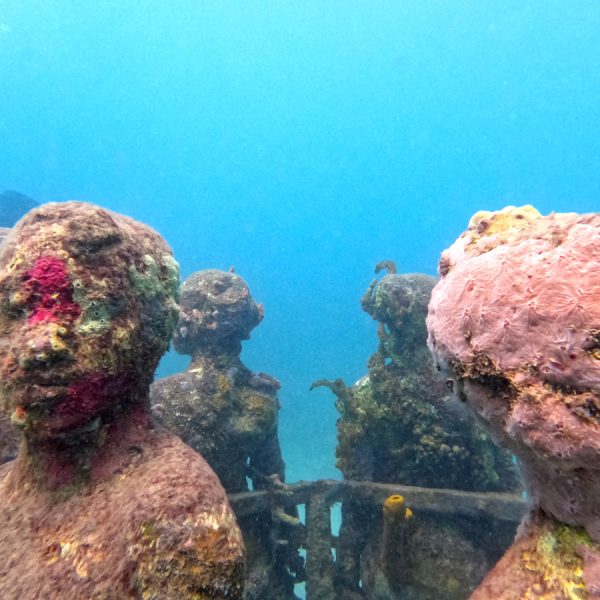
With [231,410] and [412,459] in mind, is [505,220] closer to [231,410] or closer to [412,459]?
[412,459]

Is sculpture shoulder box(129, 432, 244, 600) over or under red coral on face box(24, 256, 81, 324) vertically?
under

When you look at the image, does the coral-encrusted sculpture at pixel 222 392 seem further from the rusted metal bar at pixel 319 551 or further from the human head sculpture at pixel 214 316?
the rusted metal bar at pixel 319 551

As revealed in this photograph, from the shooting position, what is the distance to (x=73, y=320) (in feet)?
9.77

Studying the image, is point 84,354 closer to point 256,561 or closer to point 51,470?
point 51,470

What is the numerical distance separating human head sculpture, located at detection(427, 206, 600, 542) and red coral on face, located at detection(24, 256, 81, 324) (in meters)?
2.75

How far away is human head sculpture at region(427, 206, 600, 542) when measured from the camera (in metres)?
2.22

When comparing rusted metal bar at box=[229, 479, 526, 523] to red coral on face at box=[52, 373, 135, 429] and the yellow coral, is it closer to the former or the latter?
red coral on face at box=[52, 373, 135, 429]

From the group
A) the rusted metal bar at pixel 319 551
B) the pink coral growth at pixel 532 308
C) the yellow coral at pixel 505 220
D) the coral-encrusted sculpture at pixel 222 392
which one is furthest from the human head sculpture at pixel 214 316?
the pink coral growth at pixel 532 308

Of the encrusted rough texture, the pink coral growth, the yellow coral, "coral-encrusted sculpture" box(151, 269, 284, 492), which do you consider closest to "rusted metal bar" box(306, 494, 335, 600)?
the encrusted rough texture

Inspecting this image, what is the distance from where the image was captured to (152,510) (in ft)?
8.93

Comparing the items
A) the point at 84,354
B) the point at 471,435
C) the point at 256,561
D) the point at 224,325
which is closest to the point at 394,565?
the point at 256,561

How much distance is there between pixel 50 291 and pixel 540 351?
3346mm

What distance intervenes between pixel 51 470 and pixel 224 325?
6.49 meters

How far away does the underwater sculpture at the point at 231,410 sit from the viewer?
738cm
